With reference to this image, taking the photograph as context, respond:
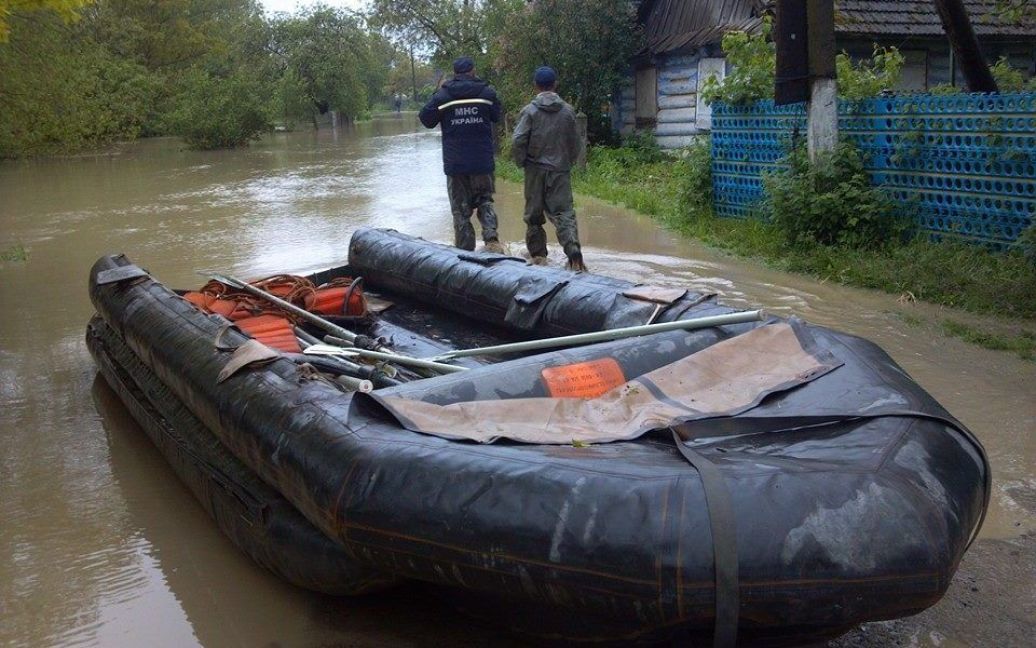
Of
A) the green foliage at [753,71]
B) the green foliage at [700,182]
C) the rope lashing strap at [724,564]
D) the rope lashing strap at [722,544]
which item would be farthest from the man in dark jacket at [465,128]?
the rope lashing strap at [724,564]

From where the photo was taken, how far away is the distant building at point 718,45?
14352 millimetres

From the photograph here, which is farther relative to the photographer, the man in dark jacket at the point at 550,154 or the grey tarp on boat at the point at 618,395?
the man in dark jacket at the point at 550,154

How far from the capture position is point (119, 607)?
370 cm

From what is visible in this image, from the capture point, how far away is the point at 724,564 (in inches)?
97.1

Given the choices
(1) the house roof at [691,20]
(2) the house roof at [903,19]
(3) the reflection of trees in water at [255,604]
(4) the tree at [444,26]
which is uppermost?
(4) the tree at [444,26]

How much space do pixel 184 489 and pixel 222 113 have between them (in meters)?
29.0

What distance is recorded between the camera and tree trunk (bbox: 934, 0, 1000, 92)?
9469mm

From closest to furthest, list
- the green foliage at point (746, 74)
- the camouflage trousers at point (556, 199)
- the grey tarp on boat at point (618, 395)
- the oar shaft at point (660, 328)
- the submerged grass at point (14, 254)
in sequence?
the grey tarp on boat at point (618, 395) → the oar shaft at point (660, 328) → the camouflage trousers at point (556, 199) → the green foliage at point (746, 74) → the submerged grass at point (14, 254)

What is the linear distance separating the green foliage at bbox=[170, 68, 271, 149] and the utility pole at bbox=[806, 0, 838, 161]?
25689mm

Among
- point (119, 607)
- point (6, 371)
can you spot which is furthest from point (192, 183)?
point (119, 607)

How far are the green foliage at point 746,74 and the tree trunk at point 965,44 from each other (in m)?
1.72

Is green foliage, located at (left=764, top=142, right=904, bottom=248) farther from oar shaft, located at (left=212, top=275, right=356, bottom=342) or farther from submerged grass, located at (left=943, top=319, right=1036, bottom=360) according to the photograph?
oar shaft, located at (left=212, top=275, right=356, bottom=342)

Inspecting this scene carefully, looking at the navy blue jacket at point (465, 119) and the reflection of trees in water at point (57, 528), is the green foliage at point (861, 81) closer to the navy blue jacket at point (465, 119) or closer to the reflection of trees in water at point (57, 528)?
the navy blue jacket at point (465, 119)


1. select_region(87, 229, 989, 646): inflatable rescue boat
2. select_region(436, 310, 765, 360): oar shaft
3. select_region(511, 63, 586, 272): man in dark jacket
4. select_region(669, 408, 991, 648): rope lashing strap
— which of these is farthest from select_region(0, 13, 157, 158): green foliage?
select_region(669, 408, 991, 648): rope lashing strap
